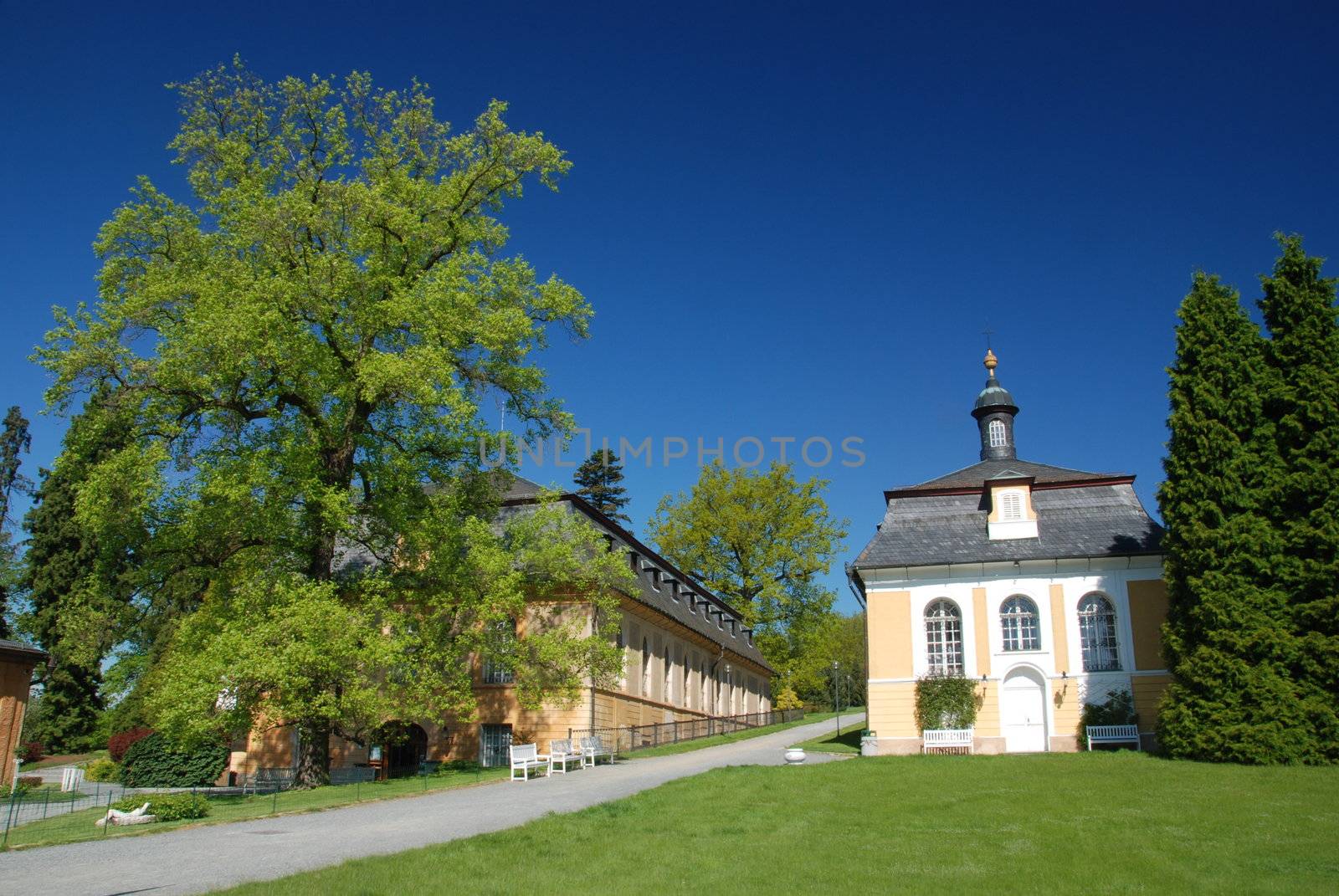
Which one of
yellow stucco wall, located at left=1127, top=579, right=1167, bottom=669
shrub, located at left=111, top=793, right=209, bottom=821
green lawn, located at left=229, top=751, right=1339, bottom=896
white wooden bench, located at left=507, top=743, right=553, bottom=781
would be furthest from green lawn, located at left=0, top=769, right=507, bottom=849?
yellow stucco wall, located at left=1127, top=579, right=1167, bottom=669

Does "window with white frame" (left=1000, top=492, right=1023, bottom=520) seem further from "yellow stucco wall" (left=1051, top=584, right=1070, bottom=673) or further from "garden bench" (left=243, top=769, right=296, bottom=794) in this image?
"garden bench" (left=243, top=769, right=296, bottom=794)

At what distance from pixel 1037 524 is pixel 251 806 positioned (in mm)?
19990

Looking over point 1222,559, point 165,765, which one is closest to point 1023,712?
point 1222,559

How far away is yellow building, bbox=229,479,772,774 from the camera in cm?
2712

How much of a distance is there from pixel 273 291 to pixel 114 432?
15.4 feet

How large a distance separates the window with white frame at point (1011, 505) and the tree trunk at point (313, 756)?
1795 centimetres

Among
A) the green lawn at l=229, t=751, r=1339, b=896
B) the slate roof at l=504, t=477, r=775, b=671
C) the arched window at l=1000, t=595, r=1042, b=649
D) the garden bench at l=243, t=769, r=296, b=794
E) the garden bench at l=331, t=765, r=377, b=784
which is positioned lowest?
the garden bench at l=243, t=769, r=296, b=794

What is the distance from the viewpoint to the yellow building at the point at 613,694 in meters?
27.1

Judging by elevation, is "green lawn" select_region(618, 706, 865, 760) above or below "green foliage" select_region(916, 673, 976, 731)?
below

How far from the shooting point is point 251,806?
16.8m

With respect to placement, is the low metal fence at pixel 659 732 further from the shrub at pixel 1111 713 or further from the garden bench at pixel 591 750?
the shrub at pixel 1111 713

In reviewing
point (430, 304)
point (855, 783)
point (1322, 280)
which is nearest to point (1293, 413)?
point (1322, 280)

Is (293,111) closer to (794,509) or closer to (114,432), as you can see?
(114,432)

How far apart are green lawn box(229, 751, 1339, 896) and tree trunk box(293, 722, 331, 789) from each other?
349 inches
